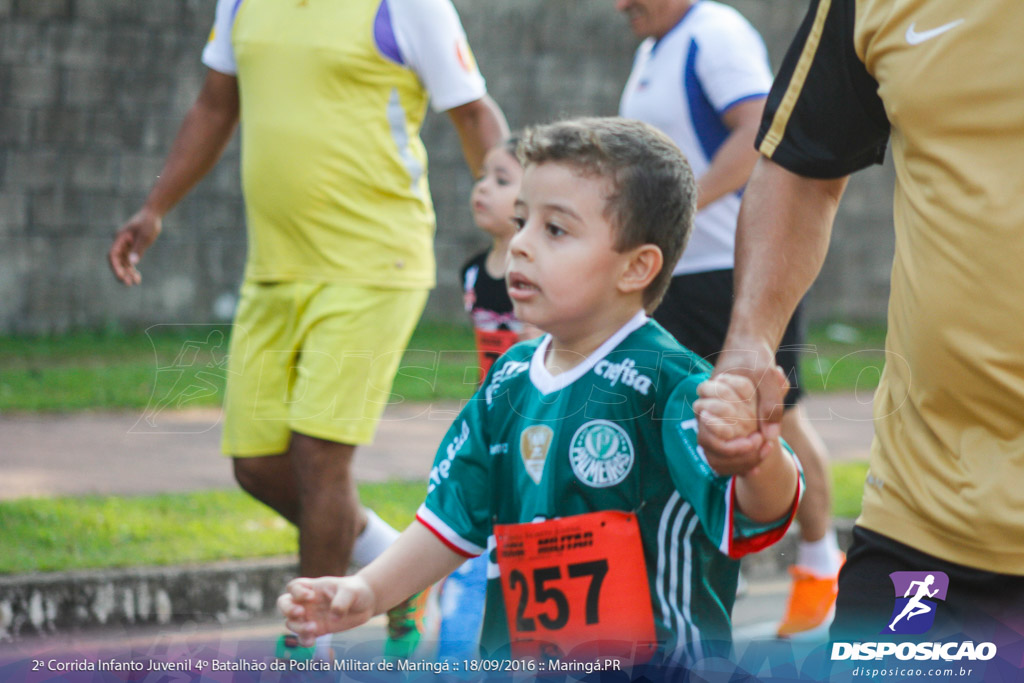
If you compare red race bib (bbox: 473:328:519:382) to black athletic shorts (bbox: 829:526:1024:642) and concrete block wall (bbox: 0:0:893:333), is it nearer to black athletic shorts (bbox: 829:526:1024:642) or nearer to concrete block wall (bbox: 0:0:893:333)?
black athletic shorts (bbox: 829:526:1024:642)

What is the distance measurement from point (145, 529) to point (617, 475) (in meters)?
3.40

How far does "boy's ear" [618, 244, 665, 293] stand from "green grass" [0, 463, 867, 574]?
2.93 m

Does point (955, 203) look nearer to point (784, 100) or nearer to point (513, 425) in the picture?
point (784, 100)

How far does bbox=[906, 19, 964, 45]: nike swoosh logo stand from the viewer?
6.54ft

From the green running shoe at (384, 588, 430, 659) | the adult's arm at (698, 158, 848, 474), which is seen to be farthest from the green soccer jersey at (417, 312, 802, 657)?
the green running shoe at (384, 588, 430, 659)

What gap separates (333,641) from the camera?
11.9 feet

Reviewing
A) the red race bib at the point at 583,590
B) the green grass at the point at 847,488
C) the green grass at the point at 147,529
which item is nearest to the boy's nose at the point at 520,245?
the red race bib at the point at 583,590

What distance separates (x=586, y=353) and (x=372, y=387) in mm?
1601

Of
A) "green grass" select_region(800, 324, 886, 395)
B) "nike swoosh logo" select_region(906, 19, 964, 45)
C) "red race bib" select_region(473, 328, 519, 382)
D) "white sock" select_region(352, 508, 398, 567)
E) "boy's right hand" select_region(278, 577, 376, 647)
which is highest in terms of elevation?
"nike swoosh logo" select_region(906, 19, 964, 45)

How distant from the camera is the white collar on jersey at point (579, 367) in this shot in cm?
237

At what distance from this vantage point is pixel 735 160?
162 inches

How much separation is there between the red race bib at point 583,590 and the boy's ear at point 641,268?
45 centimetres

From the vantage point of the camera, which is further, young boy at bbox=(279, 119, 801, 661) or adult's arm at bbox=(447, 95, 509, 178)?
adult's arm at bbox=(447, 95, 509, 178)

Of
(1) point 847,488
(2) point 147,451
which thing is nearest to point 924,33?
(1) point 847,488
